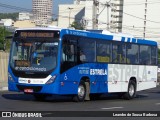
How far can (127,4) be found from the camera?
187375mm

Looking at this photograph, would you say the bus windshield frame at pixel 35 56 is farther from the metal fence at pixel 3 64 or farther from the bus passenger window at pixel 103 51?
the metal fence at pixel 3 64

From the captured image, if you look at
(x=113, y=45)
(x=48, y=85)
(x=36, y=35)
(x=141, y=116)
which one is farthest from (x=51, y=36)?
(x=141, y=116)

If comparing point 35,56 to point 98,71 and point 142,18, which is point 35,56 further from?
point 142,18

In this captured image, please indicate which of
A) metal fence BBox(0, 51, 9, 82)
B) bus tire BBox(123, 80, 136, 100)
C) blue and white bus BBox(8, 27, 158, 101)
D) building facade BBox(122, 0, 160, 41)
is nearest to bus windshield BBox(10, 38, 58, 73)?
blue and white bus BBox(8, 27, 158, 101)

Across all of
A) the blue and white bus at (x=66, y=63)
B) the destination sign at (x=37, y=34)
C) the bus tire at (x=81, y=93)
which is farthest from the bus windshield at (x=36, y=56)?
the bus tire at (x=81, y=93)

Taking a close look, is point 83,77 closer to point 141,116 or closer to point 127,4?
point 141,116

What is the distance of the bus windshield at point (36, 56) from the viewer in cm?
2022

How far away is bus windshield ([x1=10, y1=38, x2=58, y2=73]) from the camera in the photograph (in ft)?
66.3

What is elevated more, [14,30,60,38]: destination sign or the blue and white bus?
[14,30,60,38]: destination sign

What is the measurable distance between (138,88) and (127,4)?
16298cm

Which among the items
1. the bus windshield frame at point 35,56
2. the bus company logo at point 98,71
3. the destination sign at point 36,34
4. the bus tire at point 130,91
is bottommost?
the bus tire at point 130,91

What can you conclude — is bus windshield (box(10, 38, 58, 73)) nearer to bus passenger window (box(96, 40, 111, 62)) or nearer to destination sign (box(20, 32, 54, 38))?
destination sign (box(20, 32, 54, 38))

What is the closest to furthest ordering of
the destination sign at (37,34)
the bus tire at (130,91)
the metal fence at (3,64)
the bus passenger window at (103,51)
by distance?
the destination sign at (37,34) < the bus passenger window at (103,51) < the bus tire at (130,91) < the metal fence at (3,64)

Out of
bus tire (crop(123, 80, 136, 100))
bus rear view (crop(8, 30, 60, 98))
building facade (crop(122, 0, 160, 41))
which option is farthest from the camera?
building facade (crop(122, 0, 160, 41))
